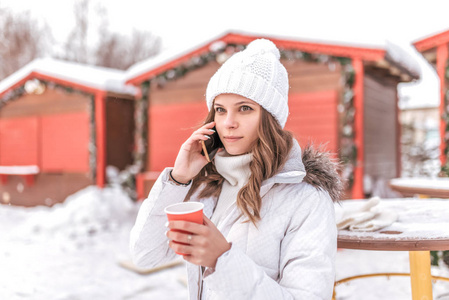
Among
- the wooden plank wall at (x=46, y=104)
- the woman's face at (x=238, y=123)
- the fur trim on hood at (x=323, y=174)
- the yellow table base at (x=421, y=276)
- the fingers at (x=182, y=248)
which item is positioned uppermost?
the wooden plank wall at (x=46, y=104)

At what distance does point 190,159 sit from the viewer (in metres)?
1.66

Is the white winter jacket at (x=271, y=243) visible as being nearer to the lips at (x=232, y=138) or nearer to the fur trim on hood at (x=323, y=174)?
the fur trim on hood at (x=323, y=174)

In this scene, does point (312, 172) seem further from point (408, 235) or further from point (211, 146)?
point (408, 235)

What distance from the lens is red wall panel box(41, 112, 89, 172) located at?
Answer: 989cm

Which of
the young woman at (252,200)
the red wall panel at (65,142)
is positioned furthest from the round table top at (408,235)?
the red wall panel at (65,142)

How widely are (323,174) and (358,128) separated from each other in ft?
16.0

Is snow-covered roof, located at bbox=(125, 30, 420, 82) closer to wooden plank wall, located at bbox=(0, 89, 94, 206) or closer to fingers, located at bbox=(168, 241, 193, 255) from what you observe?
wooden plank wall, located at bbox=(0, 89, 94, 206)

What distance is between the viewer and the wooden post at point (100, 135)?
371 inches

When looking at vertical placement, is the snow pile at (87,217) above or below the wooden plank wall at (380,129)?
below

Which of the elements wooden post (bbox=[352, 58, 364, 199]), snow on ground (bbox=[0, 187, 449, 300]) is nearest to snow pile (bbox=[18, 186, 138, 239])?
snow on ground (bbox=[0, 187, 449, 300])

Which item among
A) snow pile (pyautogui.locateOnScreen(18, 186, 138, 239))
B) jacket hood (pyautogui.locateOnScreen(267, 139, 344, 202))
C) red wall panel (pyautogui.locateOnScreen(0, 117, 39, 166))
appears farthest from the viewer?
red wall panel (pyautogui.locateOnScreen(0, 117, 39, 166))

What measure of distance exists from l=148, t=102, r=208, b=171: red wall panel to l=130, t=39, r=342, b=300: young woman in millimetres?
6509

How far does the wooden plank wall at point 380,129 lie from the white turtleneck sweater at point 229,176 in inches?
225

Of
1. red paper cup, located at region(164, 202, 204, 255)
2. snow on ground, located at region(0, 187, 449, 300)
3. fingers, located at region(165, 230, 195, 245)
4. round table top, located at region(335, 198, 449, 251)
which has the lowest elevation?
snow on ground, located at region(0, 187, 449, 300)
